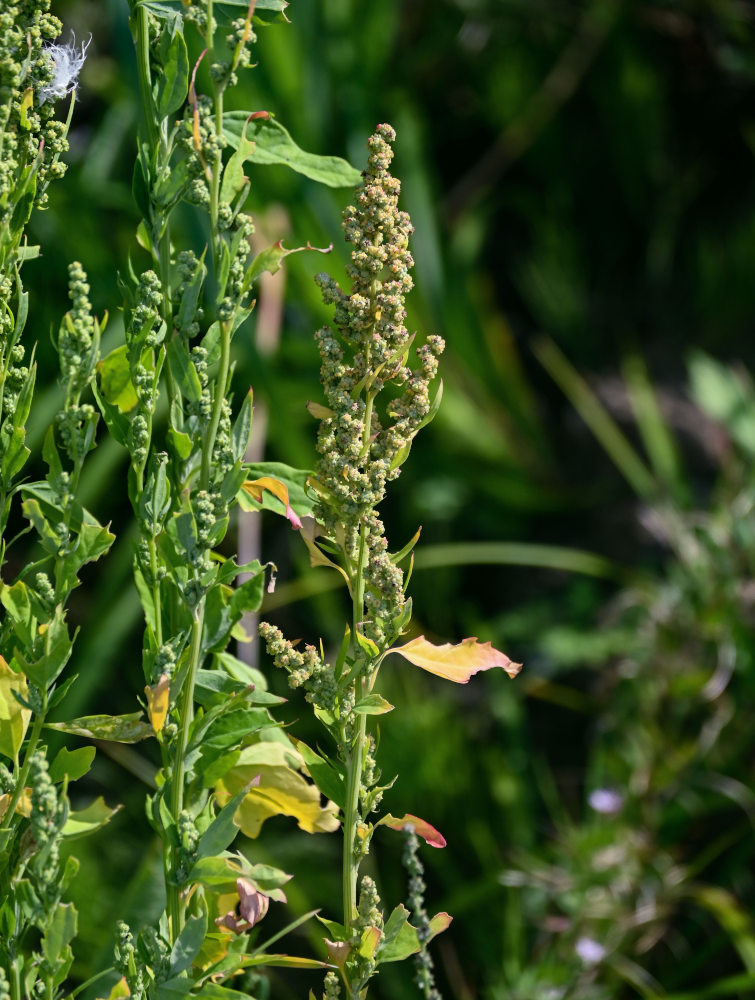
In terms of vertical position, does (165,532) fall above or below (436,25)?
above

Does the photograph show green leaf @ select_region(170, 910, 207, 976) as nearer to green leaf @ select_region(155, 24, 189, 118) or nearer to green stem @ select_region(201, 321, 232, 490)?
green stem @ select_region(201, 321, 232, 490)

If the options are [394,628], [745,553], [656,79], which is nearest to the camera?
[394,628]

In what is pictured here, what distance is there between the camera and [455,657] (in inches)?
12.6

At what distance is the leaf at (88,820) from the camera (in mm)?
317

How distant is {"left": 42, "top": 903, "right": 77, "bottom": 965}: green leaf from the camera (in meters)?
0.29

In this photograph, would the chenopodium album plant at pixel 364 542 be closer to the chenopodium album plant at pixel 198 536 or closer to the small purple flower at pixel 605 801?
the chenopodium album plant at pixel 198 536

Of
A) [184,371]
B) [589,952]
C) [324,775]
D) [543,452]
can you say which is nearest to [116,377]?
[184,371]

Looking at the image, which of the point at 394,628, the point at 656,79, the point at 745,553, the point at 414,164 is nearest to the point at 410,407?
the point at 394,628

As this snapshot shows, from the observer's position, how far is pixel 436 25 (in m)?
1.84

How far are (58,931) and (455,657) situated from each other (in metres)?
0.13

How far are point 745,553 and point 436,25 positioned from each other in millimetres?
1173

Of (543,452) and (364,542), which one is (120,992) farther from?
(543,452)

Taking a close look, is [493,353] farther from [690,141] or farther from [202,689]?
[202,689]

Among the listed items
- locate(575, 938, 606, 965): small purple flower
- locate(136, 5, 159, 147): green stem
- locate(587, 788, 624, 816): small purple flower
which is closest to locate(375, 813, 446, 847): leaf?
locate(136, 5, 159, 147): green stem
